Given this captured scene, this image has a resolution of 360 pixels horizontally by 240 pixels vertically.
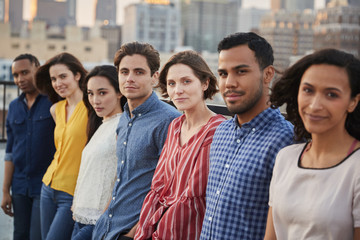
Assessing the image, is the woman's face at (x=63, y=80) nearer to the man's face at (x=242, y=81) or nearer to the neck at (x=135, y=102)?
the neck at (x=135, y=102)

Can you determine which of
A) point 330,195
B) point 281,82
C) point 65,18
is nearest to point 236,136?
point 281,82

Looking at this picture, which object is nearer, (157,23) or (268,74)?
(268,74)

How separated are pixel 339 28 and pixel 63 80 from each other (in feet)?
386

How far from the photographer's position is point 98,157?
320 centimetres

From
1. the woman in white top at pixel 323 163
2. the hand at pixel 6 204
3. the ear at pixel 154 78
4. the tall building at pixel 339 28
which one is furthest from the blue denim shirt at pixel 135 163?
the tall building at pixel 339 28

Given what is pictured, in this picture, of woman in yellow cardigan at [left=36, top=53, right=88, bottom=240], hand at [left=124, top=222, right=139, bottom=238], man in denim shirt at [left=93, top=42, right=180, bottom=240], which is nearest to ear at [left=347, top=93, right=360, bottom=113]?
man in denim shirt at [left=93, top=42, right=180, bottom=240]

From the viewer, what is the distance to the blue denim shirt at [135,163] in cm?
288

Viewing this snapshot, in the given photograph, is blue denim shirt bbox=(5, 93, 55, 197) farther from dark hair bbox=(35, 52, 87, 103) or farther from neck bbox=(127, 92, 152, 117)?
neck bbox=(127, 92, 152, 117)

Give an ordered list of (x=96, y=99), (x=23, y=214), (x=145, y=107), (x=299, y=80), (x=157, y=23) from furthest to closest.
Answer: (x=157, y=23), (x=23, y=214), (x=96, y=99), (x=145, y=107), (x=299, y=80)

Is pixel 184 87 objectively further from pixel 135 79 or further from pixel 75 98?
pixel 75 98

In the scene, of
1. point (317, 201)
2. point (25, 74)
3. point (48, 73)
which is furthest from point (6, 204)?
point (317, 201)

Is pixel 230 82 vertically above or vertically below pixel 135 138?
above

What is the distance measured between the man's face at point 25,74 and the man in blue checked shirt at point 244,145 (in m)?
2.52

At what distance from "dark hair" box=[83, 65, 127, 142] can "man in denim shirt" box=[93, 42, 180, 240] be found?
0.27 meters
